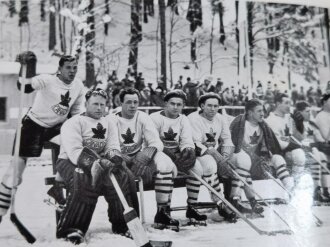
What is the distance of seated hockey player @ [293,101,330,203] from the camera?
2787 millimetres

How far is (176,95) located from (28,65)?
2.97 feet

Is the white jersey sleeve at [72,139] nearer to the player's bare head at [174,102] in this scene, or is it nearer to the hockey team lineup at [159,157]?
the hockey team lineup at [159,157]

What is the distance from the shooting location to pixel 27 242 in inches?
85.1

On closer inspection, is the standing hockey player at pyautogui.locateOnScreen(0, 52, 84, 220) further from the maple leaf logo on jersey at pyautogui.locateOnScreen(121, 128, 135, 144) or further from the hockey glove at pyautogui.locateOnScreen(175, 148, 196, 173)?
the hockey glove at pyautogui.locateOnScreen(175, 148, 196, 173)

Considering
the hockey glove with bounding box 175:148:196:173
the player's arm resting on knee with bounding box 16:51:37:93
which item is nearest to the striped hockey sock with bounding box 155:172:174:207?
the hockey glove with bounding box 175:148:196:173

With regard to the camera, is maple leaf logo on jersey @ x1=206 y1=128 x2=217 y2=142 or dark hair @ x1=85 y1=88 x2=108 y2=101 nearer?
dark hair @ x1=85 y1=88 x2=108 y2=101

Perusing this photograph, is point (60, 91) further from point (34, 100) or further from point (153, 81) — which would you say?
point (153, 81)

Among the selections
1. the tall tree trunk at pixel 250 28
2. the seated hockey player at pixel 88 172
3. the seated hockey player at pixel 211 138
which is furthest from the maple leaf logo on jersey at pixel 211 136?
the seated hockey player at pixel 88 172

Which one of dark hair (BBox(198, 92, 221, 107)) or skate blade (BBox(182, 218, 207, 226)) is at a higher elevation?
dark hair (BBox(198, 92, 221, 107))

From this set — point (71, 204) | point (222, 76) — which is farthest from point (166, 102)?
point (71, 204)

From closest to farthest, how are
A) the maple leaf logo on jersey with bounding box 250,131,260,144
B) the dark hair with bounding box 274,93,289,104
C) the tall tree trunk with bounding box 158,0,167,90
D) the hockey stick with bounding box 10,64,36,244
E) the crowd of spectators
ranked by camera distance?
the hockey stick with bounding box 10,64,36,244, the crowd of spectators, the tall tree trunk with bounding box 158,0,167,90, the maple leaf logo on jersey with bounding box 250,131,260,144, the dark hair with bounding box 274,93,289,104

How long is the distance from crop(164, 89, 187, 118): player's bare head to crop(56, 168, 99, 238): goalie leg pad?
2.19 feet

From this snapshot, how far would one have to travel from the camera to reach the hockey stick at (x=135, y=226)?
2209 mm

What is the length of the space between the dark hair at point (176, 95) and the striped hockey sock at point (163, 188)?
1.61 feet
